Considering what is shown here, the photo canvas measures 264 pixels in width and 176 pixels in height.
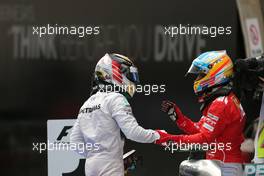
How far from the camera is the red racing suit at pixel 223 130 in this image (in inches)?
203

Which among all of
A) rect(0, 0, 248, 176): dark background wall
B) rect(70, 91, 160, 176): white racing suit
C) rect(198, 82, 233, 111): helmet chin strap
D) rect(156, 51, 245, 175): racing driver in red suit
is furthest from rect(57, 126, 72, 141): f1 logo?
rect(198, 82, 233, 111): helmet chin strap

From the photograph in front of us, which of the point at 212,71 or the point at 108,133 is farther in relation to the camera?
the point at 212,71

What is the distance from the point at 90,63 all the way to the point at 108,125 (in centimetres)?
169

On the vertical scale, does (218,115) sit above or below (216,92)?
below

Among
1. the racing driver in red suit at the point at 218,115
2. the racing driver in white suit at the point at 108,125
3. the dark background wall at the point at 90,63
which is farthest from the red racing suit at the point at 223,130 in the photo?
the dark background wall at the point at 90,63

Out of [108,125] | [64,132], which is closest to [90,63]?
[64,132]

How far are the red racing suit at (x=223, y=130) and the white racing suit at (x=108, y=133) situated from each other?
350 mm

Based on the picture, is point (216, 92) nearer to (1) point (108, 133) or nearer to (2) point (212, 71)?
(2) point (212, 71)

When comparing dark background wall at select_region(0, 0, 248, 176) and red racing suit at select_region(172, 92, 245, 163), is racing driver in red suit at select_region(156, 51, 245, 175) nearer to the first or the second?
red racing suit at select_region(172, 92, 245, 163)

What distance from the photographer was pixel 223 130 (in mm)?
5211

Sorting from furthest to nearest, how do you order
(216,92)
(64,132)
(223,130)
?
(64,132), (216,92), (223,130)

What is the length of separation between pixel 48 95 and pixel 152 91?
40.3 inches

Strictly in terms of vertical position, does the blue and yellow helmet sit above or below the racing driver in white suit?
above

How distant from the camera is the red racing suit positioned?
16.9ft
